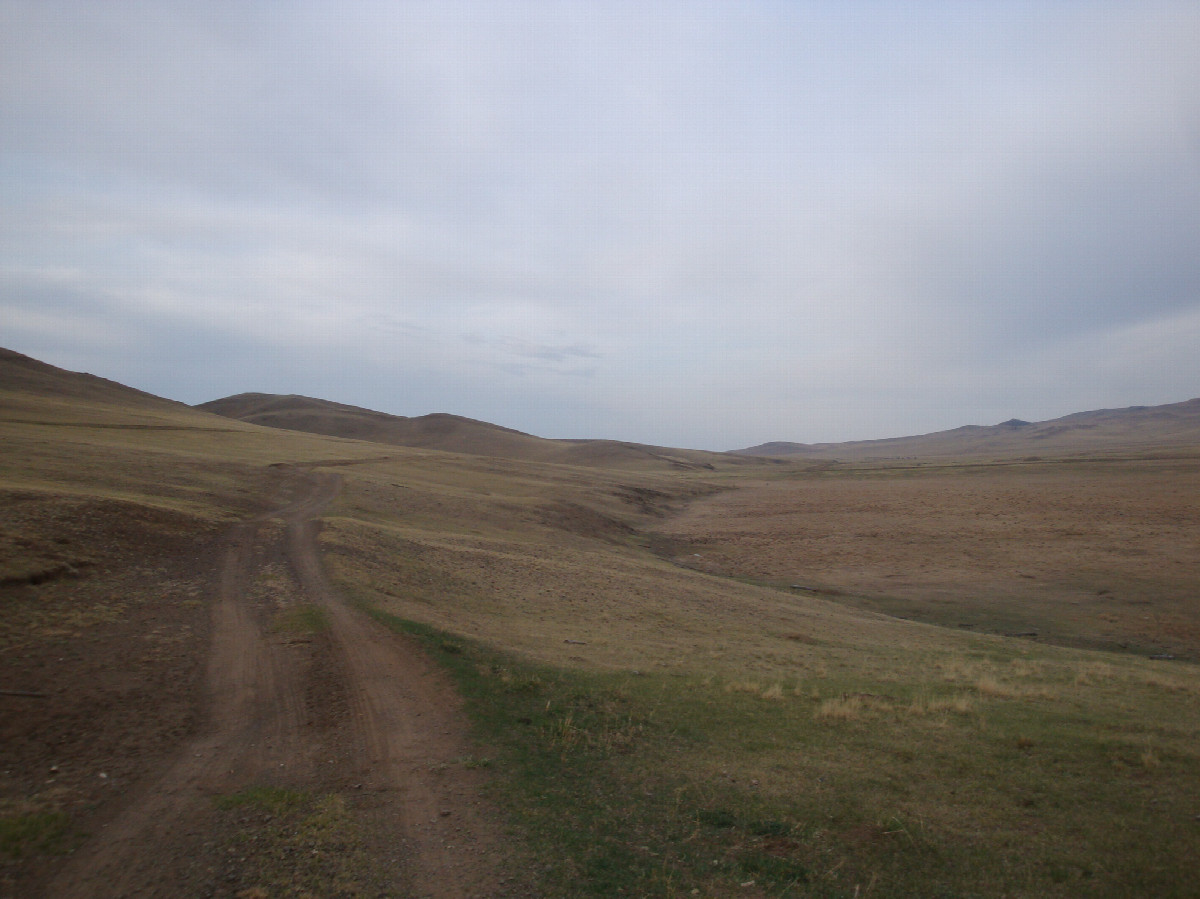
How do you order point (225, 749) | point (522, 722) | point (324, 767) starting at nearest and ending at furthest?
point (324, 767) → point (225, 749) → point (522, 722)

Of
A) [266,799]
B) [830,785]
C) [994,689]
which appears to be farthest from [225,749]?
[994,689]

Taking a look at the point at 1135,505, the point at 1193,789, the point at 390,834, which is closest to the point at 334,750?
the point at 390,834

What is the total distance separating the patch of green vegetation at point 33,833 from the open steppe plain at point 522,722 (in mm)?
28

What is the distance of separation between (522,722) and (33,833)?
651 cm

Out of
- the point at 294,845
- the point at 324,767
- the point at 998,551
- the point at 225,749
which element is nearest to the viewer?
the point at 294,845

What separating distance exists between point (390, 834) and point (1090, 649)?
1012 inches

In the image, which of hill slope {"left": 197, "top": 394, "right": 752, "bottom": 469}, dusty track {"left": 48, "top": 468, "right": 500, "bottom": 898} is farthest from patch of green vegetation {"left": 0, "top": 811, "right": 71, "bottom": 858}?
hill slope {"left": 197, "top": 394, "right": 752, "bottom": 469}

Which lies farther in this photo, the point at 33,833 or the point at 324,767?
the point at 324,767

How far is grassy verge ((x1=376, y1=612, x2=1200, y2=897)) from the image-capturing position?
7348 mm

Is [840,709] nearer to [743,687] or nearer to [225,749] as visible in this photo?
[743,687]

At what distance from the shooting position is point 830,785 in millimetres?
9555

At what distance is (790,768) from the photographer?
1015 cm

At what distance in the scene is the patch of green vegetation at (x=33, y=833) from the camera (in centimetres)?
690

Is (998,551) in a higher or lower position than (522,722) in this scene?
lower
